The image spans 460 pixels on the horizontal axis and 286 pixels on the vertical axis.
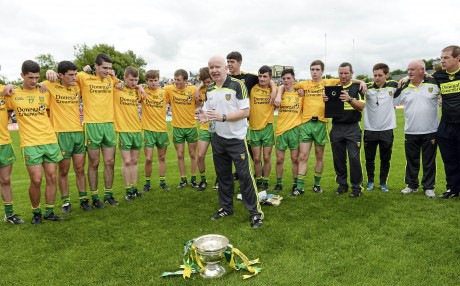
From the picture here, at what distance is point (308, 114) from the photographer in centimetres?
680

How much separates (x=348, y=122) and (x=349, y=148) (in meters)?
0.49

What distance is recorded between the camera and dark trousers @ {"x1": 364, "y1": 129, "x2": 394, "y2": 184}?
673cm

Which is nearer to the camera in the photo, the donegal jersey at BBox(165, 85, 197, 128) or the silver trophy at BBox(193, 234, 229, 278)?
the silver trophy at BBox(193, 234, 229, 278)

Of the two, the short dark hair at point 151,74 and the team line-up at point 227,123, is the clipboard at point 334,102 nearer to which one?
the team line-up at point 227,123

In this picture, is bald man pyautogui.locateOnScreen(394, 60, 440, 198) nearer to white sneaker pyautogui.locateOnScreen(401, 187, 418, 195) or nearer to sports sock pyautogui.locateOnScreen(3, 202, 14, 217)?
white sneaker pyautogui.locateOnScreen(401, 187, 418, 195)

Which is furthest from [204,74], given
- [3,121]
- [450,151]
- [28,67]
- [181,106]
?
[450,151]

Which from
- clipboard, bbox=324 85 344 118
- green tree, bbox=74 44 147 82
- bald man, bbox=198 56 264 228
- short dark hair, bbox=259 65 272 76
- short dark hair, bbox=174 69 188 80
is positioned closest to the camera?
bald man, bbox=198 56 264 228

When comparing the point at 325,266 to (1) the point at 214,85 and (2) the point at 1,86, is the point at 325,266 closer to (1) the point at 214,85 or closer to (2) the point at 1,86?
(1) the point at 214,85

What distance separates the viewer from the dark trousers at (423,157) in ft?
21.0

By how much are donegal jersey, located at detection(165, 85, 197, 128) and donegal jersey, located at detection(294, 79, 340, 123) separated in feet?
8.13

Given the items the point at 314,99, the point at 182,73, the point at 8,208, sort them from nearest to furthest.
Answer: the point at 8,208, the point at 314,99, the point at 182,73

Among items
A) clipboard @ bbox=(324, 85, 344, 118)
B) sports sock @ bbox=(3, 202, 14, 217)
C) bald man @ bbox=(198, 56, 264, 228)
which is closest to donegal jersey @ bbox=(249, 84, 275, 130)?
clipboard @ bbox=(324, 85, 344, 118)

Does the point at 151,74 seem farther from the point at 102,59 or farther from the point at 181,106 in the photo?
the point at 102,59

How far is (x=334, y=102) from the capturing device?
6266mm
